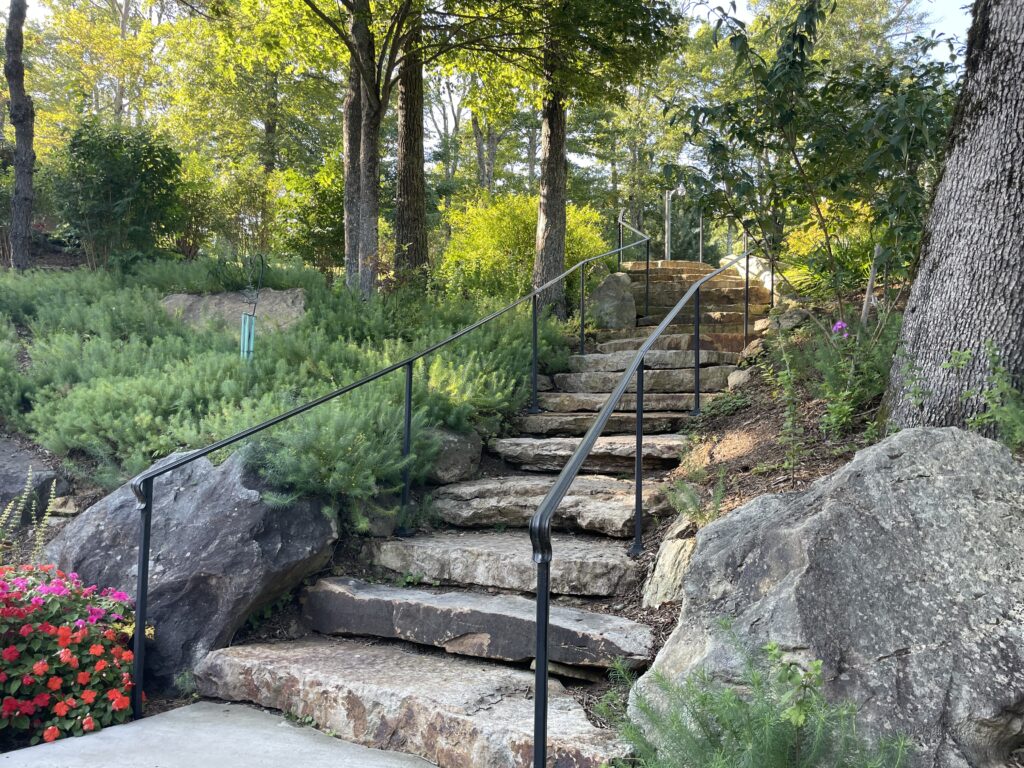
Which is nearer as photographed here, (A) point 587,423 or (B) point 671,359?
(A) point 587,423

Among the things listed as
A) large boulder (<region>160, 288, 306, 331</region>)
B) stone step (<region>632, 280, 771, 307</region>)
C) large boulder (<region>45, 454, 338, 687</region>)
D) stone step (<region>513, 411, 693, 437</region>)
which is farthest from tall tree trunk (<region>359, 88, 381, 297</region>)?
large boulder (<region>45, 454, 338, 687</region>)

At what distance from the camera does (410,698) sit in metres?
2.85

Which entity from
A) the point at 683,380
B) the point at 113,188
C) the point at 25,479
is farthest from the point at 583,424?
the point at 113,188

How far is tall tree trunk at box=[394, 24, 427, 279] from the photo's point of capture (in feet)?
28.4

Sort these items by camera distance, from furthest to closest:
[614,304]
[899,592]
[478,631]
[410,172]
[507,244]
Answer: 1. [507,244]
2. [410,172]
3. [614,304]
4. [478,631]
5. [899,592]

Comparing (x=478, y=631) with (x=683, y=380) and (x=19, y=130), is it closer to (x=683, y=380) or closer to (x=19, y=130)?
(x=683, y=380)

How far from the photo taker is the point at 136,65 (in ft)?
68.8

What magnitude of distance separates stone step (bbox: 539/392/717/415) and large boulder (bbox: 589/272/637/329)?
240cm

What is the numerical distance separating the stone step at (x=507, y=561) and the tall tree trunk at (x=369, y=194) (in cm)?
419

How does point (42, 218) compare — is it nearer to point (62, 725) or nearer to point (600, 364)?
point (600, 364)

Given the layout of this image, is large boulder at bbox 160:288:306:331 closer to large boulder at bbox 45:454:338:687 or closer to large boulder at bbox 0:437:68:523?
large boulder at bbox 0:437:68:523

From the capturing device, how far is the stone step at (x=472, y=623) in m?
2.94

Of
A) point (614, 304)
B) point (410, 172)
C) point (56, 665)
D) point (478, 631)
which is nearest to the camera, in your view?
point (56, 665)

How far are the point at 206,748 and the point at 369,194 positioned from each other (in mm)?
6289
